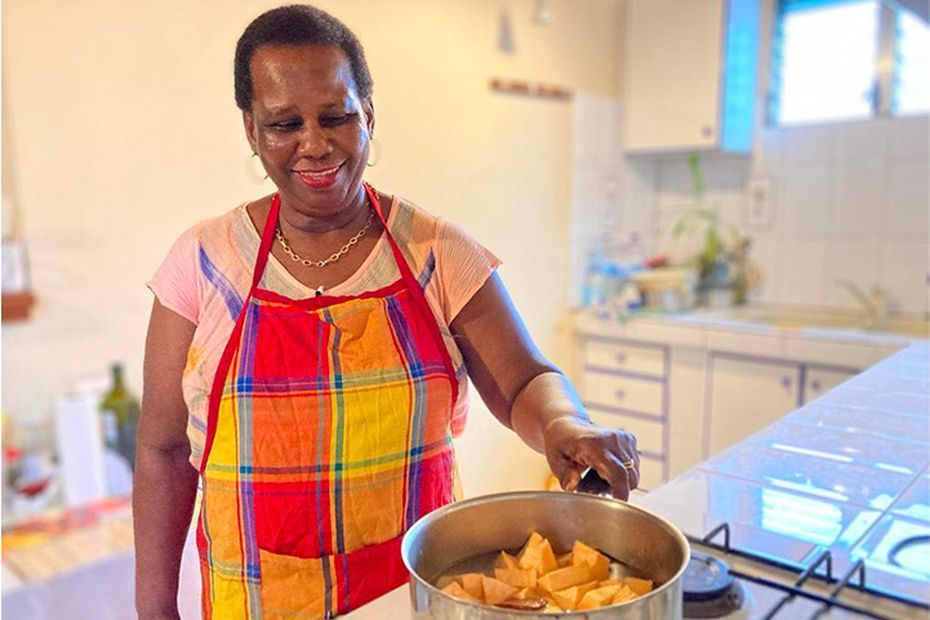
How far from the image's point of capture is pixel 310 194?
0.86m

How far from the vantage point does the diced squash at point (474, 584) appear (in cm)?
55

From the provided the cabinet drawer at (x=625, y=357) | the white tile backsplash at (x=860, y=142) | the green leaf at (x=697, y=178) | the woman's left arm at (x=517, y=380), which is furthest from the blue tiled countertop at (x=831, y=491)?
the green leaf at (x=697, y=178)

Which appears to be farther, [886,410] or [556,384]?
[886,410]

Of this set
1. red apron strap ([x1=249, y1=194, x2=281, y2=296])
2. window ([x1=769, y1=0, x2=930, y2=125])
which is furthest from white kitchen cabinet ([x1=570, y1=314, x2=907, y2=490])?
red apron strap ([x1=249, y1=194, x2=281, y2=296])

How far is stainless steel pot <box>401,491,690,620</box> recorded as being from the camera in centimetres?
57

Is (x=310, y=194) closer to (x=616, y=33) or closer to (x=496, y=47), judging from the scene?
(x=496, y=47)

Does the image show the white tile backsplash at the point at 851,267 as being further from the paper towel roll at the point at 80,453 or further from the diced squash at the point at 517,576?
the diced squash at the point at 517,576

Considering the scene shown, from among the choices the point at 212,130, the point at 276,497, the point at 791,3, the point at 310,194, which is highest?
the point at 791,3

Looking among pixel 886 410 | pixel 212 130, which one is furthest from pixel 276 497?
pixel 212 130

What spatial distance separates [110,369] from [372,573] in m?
1.23

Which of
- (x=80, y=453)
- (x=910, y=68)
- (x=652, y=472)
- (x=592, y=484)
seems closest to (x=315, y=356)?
(x=592, y=484)

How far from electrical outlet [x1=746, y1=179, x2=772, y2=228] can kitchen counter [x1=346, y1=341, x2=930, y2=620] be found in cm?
188

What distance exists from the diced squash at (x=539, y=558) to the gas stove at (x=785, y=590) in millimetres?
153

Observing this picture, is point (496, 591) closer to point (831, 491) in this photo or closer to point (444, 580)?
point (444, 580)
